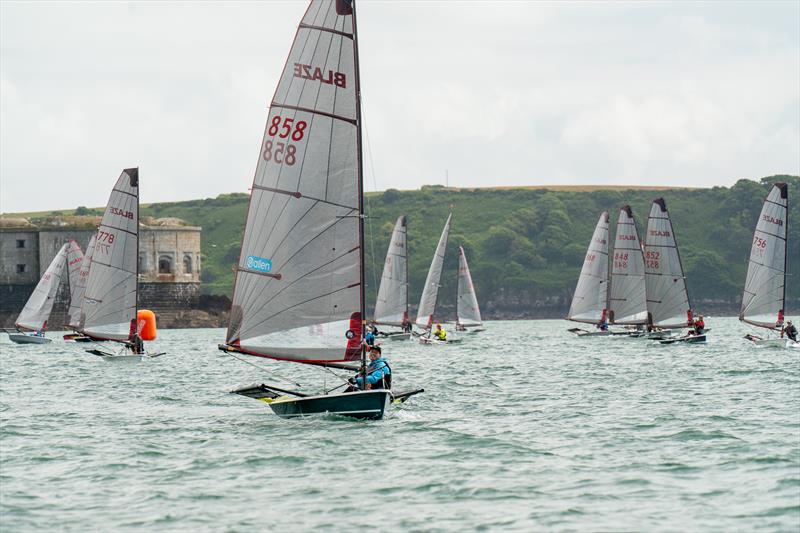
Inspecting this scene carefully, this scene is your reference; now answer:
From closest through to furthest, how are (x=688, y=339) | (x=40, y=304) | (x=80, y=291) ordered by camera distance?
(x=688, y=339) → (x=80, y=291) → (x=40, y=304)

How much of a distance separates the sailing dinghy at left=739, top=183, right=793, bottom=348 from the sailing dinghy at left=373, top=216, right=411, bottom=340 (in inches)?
917

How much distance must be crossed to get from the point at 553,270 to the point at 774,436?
575ft

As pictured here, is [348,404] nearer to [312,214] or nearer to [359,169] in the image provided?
[312,214]

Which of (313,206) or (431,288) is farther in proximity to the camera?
(431,288)

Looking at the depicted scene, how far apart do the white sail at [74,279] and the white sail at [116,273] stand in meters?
16.1

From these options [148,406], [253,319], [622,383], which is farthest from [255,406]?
[622,383]

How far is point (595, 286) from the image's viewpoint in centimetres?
7925

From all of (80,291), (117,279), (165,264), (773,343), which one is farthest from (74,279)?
(773,343)

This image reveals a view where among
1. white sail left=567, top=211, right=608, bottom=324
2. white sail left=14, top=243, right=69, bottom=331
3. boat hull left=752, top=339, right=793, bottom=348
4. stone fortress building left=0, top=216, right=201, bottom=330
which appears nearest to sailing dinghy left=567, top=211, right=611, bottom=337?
white sail left=567, top=211, right=608, bottom=324

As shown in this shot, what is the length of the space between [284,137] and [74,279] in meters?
64.3

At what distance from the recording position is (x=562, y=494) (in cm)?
1830

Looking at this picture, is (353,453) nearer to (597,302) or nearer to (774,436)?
(774,436)

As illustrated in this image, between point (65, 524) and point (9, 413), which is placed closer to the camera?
point (65, 524)

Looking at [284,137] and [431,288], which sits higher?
[284,137]
